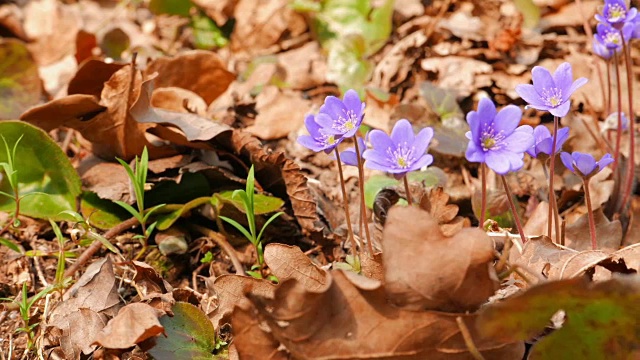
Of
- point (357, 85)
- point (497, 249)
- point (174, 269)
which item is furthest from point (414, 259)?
point (357, 85)

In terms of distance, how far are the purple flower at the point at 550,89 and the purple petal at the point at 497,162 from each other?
167 mm

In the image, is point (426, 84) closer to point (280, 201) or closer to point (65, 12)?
point (280, 201)

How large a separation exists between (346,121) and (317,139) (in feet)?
0.32

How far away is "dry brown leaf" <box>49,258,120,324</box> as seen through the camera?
1896 millimetres

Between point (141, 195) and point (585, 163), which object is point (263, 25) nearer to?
point (141, 195)

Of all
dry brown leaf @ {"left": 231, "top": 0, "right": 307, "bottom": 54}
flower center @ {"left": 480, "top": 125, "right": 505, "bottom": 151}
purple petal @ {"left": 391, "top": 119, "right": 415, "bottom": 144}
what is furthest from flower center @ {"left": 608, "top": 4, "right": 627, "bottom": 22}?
dry brown leaf @ {"left": 231, "top": 0, "right": 307, "bottom": 54}

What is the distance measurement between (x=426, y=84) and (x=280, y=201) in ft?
3.60

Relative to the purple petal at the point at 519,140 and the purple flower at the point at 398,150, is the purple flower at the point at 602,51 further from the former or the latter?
the purple flower at the point at 398,150

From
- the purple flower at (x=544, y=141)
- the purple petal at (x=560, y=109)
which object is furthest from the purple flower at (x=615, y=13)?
the purple petal at (x=560, y=109)

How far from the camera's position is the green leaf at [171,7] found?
388 centimetres

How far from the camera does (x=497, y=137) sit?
1.61 metres

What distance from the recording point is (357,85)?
326 cm

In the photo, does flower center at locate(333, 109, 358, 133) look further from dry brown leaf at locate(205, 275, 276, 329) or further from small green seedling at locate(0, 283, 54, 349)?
small green seedling at locate(0, 283, 54, 349)

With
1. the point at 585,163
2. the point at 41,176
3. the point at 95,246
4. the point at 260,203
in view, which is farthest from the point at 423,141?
the point at 41,176
